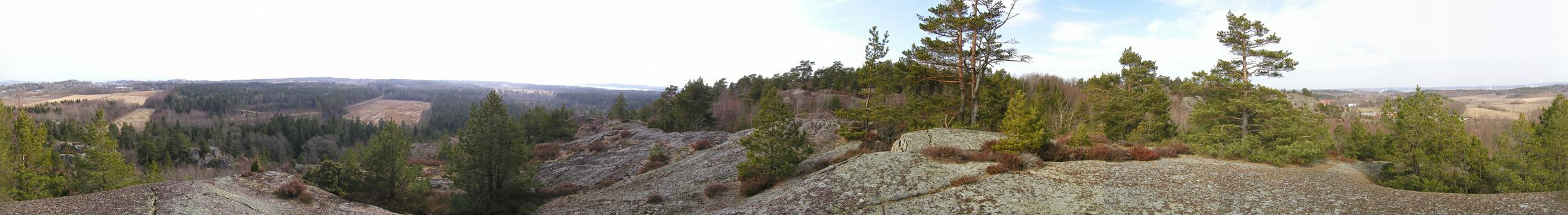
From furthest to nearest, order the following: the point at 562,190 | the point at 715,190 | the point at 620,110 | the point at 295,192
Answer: the point at 620,110, the point at 562,190, the point at 295,192, the point at 715,190

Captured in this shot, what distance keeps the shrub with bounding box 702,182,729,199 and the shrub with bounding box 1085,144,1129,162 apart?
11527 millimetres

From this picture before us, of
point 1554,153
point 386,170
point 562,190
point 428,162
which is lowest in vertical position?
point 428,162

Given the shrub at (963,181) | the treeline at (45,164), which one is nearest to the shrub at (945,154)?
the shrub at (963,181)

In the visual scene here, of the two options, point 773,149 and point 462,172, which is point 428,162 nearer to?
point 462,172

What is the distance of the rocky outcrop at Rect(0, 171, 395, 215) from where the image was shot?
585 inches

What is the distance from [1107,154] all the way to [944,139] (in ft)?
18.2

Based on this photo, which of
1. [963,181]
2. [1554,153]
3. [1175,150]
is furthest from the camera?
[1175,150]

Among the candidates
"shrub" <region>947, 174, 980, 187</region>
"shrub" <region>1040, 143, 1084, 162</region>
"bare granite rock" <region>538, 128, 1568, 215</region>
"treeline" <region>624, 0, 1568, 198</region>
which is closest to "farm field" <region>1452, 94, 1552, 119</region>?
"treeline" <region>624, 0, 1568, 198</region>

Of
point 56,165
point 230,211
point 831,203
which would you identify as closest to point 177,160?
point 56,165

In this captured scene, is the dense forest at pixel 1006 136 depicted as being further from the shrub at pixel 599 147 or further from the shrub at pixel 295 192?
the shrub at pixel 599 147

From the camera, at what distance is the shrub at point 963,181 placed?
46.2ft

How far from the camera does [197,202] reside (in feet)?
54.3

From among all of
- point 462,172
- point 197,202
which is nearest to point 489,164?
point 462,172

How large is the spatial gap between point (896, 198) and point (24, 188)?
97.3 ft
